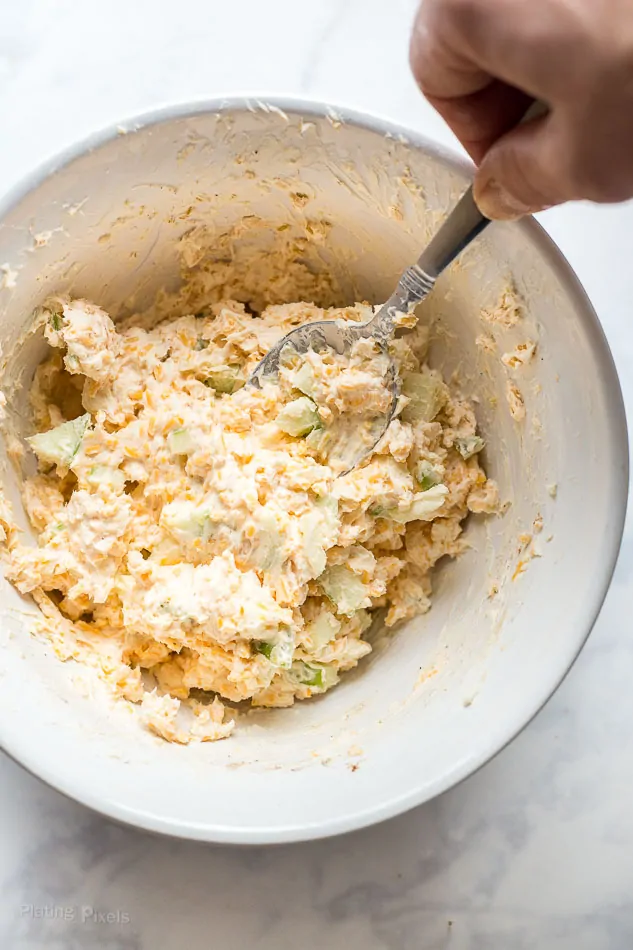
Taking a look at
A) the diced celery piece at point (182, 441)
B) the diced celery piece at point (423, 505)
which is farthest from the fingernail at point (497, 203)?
the diced celery piece at point (182, 441)

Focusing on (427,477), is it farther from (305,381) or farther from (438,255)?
(438,255)

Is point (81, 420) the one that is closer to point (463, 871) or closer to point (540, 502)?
point (540, 502)

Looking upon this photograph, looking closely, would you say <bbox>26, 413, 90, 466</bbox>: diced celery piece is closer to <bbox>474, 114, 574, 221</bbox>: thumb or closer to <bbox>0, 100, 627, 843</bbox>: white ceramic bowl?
<bbox>0, 100, 627, 843</bbox>: white ceramic bowl

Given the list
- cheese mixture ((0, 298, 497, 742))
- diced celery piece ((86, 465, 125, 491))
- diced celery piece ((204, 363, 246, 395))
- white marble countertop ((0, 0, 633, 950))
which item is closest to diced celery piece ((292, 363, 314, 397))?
cheese mixture ((0, 298, 497, 742))

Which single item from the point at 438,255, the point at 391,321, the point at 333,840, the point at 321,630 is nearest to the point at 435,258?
the point at 438,255

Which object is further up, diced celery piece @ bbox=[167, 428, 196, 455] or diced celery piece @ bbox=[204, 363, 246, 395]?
diced celery piece @ bbox=[204, 363, 246, 395]

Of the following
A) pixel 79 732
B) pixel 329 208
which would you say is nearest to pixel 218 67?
pixel 329 208
